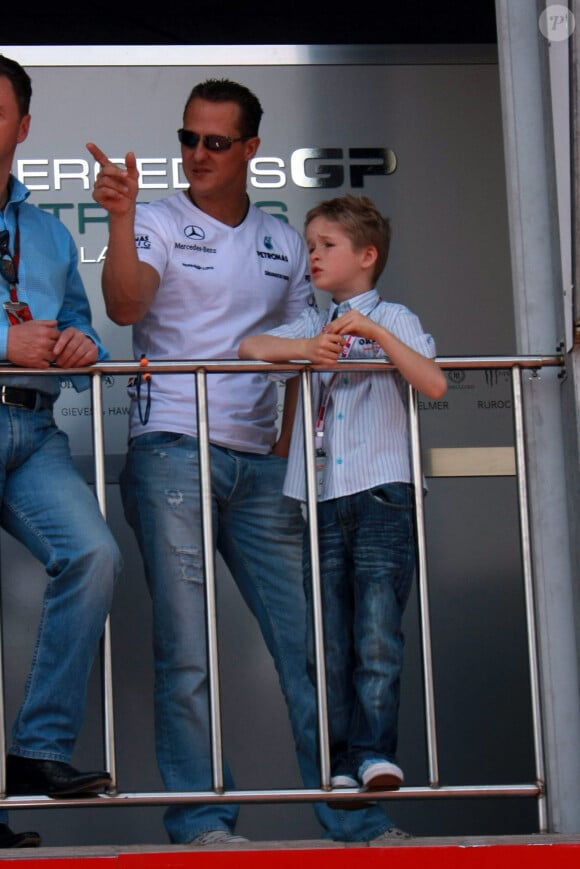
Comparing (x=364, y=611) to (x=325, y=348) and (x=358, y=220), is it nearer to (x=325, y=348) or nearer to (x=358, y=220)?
(x=325, y=348)

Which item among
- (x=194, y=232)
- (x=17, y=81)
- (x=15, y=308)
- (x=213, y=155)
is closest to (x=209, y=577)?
(x=15, y=308)

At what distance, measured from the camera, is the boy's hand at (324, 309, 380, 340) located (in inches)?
141

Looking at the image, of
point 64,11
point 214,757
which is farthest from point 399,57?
point 214,757

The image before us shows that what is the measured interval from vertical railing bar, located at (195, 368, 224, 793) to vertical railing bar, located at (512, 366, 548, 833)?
31.0 inches

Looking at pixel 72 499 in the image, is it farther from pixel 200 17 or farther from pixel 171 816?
pixel 200 17

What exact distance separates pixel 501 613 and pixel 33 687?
2.19 m

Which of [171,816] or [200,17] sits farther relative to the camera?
[200,17]

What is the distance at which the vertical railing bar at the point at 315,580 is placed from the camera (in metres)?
3.55

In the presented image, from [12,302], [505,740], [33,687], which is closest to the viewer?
[33,687]

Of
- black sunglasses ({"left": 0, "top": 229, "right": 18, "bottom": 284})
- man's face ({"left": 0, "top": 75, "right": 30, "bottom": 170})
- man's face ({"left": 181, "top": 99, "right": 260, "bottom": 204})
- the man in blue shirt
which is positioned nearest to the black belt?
the man in blue shirt

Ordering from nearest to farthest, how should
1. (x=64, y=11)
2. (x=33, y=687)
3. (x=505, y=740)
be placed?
(x=33, y=687)
(x=505, y=740)
(x=64, y=11)

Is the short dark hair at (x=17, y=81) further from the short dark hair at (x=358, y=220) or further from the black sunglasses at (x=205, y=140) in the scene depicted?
the short dark hair at (x=358, y=220)

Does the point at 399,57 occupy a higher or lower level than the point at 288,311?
higher

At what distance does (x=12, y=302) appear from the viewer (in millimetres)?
3693
